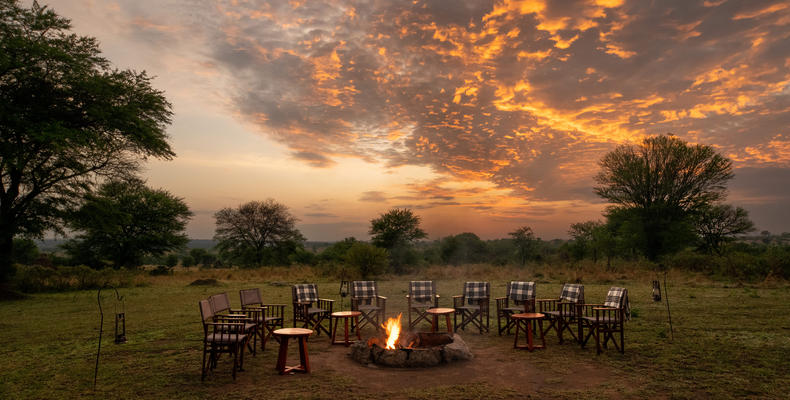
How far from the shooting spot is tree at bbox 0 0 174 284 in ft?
42.7

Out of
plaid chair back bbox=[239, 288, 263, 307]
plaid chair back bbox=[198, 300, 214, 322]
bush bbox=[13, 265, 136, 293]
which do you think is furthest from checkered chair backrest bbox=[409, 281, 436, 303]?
bush bbox=[13, 265, 136, 293]

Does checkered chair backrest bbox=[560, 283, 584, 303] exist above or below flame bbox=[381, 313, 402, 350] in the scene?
above

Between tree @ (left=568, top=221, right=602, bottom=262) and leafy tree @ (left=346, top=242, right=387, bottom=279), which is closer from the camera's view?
leafy tree @ (left=346, top=242, right=387, bottom=279)

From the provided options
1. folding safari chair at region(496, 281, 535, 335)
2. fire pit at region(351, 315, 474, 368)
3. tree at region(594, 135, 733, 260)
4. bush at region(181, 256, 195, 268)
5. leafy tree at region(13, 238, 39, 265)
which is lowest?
bush at region(181, 256, 195, 268)

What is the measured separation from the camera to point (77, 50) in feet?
47.9

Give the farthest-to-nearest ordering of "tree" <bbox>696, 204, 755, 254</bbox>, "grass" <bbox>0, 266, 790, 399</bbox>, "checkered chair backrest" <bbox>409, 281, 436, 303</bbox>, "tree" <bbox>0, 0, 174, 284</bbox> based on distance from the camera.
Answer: "tree" <bbox>696, 204, 755, 254</bbox> → "tree" <bbox>0, 0, 174, 284</bbox> → "checkered chair backrest" <bbox>409, 281, 436, 303</bbox> → "grass" <bbox>0, 266, 790, 399</bbox>

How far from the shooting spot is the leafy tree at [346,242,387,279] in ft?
65.1

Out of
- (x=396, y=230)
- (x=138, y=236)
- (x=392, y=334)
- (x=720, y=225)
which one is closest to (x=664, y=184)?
(x=720, y=225)

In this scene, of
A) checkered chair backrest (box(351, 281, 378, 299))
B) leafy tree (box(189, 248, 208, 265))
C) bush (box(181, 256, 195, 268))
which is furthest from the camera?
leafy tree (box(189, 248, 208, 265))

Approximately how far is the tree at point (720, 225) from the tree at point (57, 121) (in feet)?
106

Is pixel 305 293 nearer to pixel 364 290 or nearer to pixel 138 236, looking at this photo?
pixel 364 290

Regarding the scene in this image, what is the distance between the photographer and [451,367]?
17.5 feet

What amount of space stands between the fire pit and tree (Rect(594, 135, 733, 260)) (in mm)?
23691

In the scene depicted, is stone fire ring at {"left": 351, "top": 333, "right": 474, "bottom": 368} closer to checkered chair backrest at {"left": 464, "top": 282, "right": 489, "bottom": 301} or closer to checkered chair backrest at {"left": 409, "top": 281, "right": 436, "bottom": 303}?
checkered chair backrest at {"left": 464, "top": 282, "right": 489, "bottom": 301}
